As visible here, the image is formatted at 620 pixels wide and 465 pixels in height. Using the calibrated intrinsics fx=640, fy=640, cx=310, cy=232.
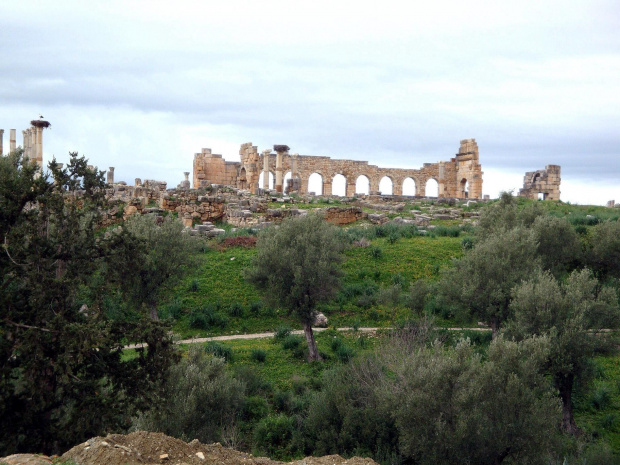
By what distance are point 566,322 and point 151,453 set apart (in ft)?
39.5

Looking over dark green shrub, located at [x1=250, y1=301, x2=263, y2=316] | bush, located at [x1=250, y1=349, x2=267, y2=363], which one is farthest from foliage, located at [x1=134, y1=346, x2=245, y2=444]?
dark green shrub, located at [x1=250, y1=301, x2=263, y2=316]

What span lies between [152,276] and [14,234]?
920cm

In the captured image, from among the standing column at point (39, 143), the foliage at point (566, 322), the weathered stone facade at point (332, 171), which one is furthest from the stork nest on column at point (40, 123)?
the foliage at point (566, 322)

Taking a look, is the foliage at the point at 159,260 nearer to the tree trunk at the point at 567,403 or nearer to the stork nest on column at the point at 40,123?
the tree trunk at the point at 567,403

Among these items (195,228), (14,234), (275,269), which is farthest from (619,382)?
(195,228)

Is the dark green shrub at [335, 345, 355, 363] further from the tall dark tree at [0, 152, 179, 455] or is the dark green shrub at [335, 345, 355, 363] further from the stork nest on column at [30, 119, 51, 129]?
the stork nest on column at [30, 119, 51, 129]

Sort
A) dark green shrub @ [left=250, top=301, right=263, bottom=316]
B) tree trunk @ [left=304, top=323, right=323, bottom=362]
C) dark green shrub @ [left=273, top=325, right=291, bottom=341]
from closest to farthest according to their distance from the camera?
tree trunk @ [left=304, top=323, right=323, bottom=362] → dark green shrub @ [left=273, top=325, right=291, bottom=341] → dark green shrub @ [left=250, top=301, right=263, bottom=316]

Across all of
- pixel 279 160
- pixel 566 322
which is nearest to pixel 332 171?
pixel 279 160

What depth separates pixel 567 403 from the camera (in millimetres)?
17000

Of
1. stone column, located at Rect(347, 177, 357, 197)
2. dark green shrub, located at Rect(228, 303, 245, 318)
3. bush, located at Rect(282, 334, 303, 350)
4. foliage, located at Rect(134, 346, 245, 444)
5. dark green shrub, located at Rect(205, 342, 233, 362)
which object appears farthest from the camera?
stone column, located at Rect(347, 177, 357, 197)

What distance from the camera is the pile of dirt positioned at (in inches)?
343

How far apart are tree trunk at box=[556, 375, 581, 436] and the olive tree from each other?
23.3 ft

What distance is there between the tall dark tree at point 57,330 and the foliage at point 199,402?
2.16 m

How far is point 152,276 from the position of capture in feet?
66.9
